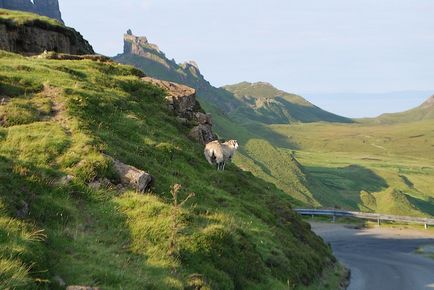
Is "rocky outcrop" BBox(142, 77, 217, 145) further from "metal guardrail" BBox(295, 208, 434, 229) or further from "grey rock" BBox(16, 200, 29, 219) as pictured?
"metal guardrail" BBox(295, 208, 434, 229)

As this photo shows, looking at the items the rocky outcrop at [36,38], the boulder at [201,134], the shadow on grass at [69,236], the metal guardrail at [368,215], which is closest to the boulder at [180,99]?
the boulder at [201,134]

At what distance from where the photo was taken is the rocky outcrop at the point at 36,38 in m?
51.0

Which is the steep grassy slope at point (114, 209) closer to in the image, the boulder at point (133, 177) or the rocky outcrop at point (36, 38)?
the boulder at point (133, 177)

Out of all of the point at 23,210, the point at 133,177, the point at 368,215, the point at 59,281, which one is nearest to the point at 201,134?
the point at 133,177

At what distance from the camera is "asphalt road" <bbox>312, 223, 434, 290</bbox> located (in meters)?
38.4

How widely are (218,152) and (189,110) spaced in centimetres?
1307

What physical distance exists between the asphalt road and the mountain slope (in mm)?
6776

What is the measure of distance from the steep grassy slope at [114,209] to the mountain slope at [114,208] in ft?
0.18

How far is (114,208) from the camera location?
18859mm

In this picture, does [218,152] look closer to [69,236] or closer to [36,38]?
[69,236]

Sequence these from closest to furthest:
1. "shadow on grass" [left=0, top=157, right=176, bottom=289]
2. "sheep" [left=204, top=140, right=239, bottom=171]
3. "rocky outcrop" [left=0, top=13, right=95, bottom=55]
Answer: "shadow on grass" [left=0, top=157, right=176, bottom=289], "sheep" [left=204, top=140, right=239, bottom=171], "rocky outcrop" [left=0, top=13, right=95, bottom=55]

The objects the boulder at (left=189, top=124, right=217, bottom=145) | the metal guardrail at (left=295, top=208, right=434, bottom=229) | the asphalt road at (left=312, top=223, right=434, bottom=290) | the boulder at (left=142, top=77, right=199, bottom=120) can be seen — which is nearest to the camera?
the asphalt road at (left=312, top=223, right=434, bottom=290)

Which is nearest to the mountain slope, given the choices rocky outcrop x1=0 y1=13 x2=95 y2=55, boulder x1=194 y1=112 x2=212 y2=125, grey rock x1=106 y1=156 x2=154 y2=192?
grey rock x1=106 y1=156 x2=154 y2=192

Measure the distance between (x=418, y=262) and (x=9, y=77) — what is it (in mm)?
42163
